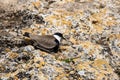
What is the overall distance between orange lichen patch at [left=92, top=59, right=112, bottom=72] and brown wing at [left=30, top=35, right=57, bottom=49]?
95 cm

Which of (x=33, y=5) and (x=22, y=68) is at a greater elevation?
(x=33, y=5)

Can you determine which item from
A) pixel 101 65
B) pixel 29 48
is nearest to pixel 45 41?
pixel 29 48

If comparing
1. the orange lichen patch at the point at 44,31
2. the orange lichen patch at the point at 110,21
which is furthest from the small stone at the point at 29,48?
the orange lichen patch at the point at 110,21

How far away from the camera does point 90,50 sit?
7.52m

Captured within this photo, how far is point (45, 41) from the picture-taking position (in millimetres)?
7469

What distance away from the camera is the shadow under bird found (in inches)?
289

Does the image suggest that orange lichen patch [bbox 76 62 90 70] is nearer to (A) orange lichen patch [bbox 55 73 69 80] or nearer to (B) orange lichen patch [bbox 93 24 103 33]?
(A) orange lichen patch [bbox 55 73 69 80]

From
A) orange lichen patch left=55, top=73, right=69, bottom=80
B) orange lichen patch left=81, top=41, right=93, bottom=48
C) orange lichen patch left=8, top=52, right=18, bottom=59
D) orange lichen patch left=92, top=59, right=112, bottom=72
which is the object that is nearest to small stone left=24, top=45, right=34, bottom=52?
orange lichen patch left=8, top=52, right=18, bottom=59

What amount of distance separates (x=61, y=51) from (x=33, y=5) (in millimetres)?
1755

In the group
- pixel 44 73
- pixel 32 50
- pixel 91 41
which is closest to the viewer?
pixel 44 73

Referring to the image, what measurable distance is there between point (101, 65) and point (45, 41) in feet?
4.12

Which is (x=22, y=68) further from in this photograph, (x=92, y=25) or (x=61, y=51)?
(x=92, y=25)

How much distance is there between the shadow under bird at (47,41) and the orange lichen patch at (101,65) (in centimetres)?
87

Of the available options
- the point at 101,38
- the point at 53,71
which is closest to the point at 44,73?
the point at 53,71
